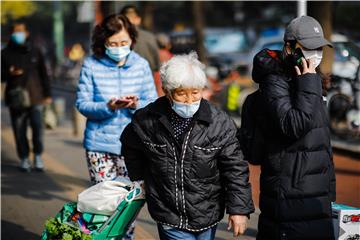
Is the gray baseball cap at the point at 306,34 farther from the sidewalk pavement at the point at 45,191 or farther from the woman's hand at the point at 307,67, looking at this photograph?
the sidewalk pavement at the point at 45,191

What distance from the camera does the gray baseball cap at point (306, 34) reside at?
378 centimetres

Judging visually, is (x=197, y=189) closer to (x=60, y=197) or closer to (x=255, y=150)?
(x=255, y=150)

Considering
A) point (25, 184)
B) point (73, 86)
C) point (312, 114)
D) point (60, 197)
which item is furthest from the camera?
point (73, 86)

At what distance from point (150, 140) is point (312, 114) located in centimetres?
86

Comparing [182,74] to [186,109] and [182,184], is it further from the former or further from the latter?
[182,184]

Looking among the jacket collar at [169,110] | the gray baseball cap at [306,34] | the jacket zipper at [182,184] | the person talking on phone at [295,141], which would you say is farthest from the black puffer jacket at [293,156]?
the jacket zipper at [182,184]

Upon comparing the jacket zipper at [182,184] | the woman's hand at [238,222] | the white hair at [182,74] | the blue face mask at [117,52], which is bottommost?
the woman's hand at [238,222]

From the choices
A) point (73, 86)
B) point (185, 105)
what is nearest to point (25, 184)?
point (185, 105)

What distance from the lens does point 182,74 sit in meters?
3.80

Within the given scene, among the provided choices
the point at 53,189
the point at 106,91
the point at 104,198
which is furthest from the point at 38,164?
the point at 104,198

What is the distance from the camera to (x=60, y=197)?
319 inches

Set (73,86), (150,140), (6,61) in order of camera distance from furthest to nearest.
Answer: (73,86) → (6,61) → (150,140)

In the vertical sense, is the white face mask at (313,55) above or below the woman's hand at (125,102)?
above

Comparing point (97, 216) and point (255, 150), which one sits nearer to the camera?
point (255, 150)
